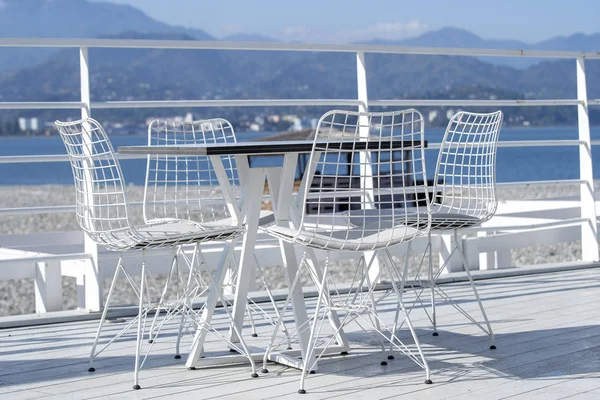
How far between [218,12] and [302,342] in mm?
87877

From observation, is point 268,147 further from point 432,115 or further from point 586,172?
point 432,115

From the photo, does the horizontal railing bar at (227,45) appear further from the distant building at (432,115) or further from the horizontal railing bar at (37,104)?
the distant building at (432,115)

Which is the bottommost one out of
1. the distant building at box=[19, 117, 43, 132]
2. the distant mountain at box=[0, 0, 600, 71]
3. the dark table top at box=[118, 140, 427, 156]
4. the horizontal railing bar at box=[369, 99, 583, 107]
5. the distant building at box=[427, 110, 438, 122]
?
the dark table top at box=[118, 140, 427, 156]

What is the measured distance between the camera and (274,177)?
9.75 feet

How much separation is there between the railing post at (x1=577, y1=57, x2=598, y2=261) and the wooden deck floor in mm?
1482

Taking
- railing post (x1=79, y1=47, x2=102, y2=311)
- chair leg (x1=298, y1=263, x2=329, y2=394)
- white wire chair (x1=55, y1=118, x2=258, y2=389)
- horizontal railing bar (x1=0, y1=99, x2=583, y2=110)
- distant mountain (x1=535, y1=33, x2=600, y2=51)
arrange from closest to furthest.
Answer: chair leg (x1=298, y1=263, x2=329, y2=394)
white wire chair (x1=55, y1=118, x2=258, y2=389)
horizontal railing bar (x1=0, y1=99, x2=583, y2=110)
railing post (x1=79, y1=47, x2=102, y2=311)
distant mountain (x1=535, y1=33, x2=600, y2=51)

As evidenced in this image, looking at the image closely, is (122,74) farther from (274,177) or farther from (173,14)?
(274,177)

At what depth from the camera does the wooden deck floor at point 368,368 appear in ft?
8.51

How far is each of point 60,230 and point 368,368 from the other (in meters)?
25.1

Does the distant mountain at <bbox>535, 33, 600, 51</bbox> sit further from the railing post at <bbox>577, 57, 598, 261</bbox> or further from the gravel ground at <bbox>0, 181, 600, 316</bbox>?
the railing post at <bbox>577, 57, 598, 261</bbox>

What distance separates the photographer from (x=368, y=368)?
288 cm

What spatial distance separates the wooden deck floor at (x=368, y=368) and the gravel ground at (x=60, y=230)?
11.0 metres

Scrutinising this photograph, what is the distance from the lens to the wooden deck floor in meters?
2.59

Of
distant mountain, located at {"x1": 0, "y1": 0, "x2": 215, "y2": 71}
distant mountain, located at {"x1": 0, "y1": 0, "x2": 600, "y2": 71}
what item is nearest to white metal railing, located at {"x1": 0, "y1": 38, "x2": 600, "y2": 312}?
distant mountain, located at {"x1": 0, "y1": 0, "x2": 600, "y2": 71}
